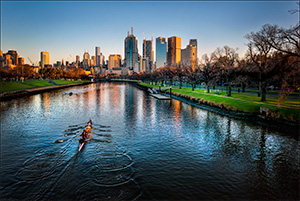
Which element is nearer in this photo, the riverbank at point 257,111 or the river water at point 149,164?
the river water at point 149,164

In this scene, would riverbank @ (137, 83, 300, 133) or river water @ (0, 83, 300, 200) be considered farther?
riverbank @ (137, 83, 300, 133)

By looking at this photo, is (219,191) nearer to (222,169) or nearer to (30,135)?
(222,169)

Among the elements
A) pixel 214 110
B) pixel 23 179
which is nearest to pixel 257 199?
pixel 23 179

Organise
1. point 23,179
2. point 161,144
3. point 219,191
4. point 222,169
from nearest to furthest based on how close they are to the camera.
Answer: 1. point 219,191
2. point 23,179
3. point 222,169
4. point 161,144

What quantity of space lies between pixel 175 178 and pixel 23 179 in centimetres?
1197

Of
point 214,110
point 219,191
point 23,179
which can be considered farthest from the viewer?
point 214,110

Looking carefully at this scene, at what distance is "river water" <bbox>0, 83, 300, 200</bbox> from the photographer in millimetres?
14445

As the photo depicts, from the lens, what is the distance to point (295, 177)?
1666 centimetres

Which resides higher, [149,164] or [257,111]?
[257,111]

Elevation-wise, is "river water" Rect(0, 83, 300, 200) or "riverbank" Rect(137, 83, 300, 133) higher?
"riverbank" Rect(137, 83, 300, 133)

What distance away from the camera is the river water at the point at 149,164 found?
14445 mm

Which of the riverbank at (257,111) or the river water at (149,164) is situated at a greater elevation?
the riverbank at (257,111)

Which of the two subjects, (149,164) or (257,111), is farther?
(257,111)

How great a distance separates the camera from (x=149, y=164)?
18.9 m
